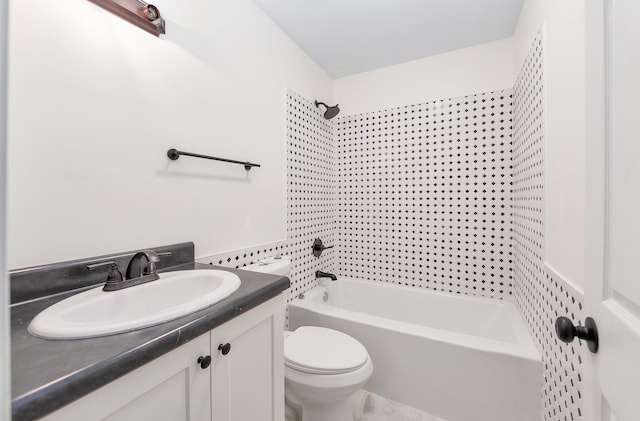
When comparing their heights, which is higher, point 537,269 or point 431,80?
point 431,80

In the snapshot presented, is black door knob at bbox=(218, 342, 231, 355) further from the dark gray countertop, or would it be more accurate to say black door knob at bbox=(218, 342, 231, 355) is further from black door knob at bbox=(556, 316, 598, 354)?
black door knob at bbox=(556, 316, 598, 354)

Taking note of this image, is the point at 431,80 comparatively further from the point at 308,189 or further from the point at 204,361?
the point at 204,361

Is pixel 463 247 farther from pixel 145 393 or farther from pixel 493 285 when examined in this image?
pixel 145 393

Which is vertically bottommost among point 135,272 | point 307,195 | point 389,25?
point 135,272

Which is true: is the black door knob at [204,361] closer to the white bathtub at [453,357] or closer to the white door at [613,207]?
the white door at [613,207]

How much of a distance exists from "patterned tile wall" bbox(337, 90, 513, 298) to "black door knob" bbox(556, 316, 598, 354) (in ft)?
5.23

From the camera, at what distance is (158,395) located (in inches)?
23.3

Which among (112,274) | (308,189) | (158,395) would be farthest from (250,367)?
(308,189)

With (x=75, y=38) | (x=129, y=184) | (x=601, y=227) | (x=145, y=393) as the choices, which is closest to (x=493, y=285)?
(x=601, y=227)

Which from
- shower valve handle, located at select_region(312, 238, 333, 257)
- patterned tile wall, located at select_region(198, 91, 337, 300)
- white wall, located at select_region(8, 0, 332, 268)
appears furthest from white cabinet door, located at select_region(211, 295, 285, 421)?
shower valve handle, located at select_region(312, 238, 333, 257)

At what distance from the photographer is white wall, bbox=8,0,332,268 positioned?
0.80 m

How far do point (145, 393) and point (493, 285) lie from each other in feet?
7.45

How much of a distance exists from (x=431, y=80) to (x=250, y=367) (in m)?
2.42

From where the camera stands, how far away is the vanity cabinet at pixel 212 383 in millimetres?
512
